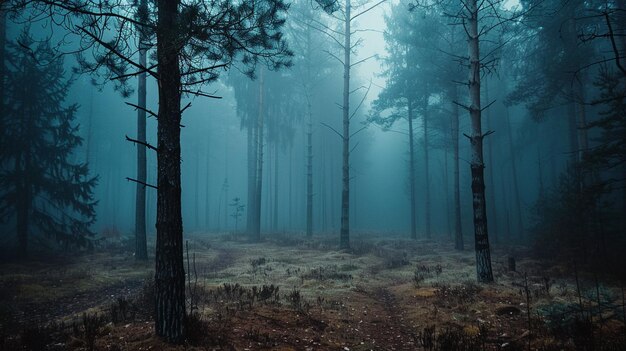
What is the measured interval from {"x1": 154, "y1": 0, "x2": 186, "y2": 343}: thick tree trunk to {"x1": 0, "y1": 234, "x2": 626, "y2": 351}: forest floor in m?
0.31

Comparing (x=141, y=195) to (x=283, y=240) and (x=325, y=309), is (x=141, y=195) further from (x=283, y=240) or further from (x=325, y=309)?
(x=325, y=309)

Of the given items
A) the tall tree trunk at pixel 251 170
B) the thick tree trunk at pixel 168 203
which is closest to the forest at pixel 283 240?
the thick tree trunk at pixel 168 203

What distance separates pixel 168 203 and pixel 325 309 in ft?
12.6

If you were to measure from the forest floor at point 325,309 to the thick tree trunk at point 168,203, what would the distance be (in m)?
0.31

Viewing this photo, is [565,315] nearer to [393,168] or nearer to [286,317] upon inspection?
[286,317]

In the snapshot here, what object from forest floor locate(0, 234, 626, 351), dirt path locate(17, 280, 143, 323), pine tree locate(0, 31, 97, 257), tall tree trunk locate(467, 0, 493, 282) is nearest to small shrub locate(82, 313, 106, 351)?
forest floor locate(0, 234, 626, 351)

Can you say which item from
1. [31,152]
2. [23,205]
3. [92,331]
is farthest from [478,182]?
[31,152]

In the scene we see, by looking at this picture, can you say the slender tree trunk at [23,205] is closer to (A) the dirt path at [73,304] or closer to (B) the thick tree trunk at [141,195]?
(B) the thick tree trunk at [141,195]

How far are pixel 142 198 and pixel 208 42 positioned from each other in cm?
1091

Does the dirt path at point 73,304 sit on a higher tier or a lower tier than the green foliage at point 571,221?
lower

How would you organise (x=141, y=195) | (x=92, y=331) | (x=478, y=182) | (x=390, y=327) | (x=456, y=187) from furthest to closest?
(x=456, y=187)
(x=141, y=195)
(x=478, y=182)
(x=390, y=327)
(x=92, y=331)

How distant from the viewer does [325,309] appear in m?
6.42

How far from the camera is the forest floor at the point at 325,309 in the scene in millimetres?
4531

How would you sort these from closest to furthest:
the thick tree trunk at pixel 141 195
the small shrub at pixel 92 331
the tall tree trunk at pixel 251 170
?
the small shrub at pixel 92 331
the thick tree trunk at pixel 141 195
the tall tree trunk at pixel 251 170
